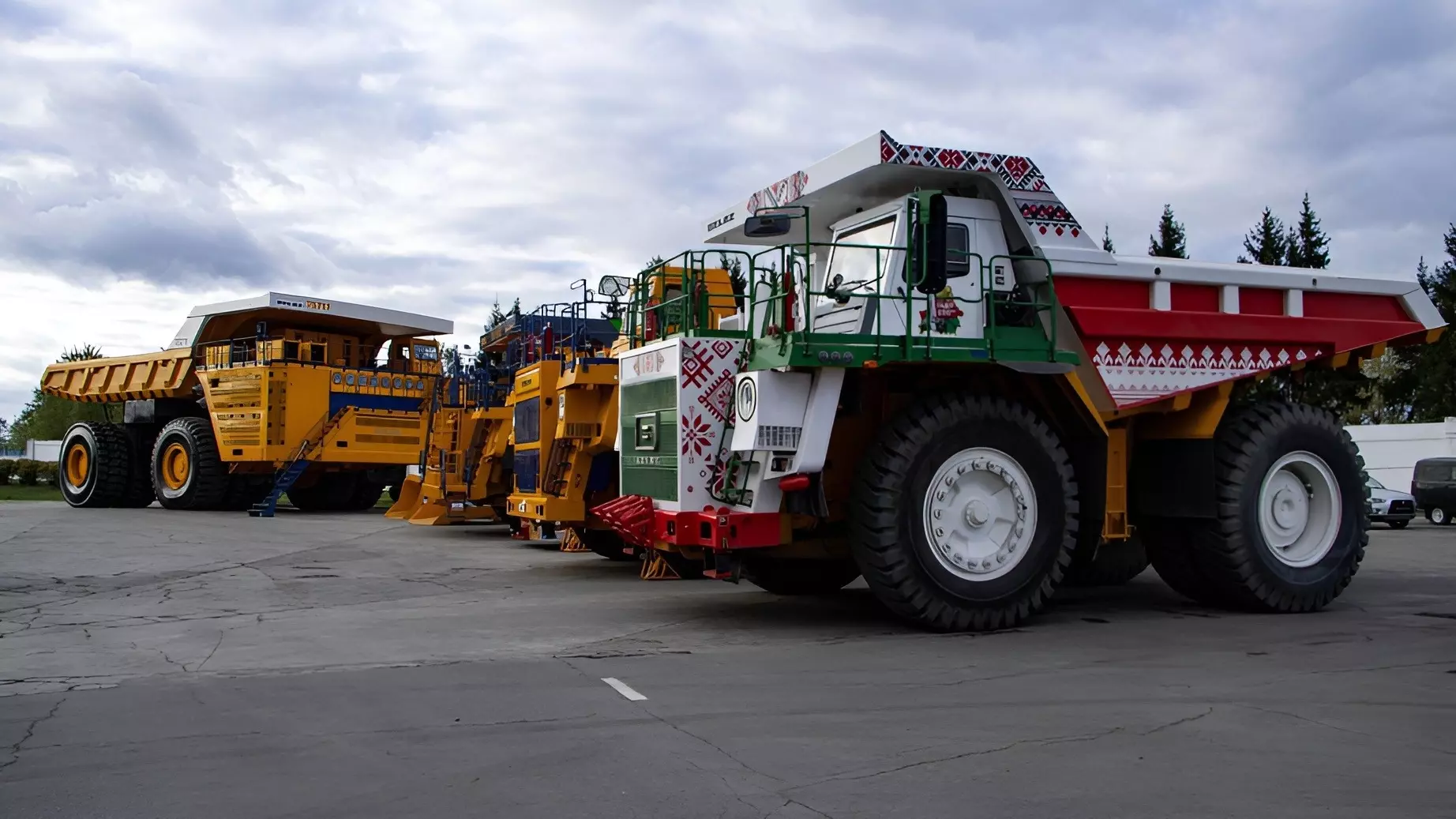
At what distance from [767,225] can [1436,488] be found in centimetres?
2624

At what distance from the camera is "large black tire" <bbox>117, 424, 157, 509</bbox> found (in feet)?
89.0

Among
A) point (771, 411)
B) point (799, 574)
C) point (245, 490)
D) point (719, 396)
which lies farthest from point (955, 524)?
point (245, 490)

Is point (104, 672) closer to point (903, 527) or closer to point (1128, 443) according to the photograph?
point (903, 527)

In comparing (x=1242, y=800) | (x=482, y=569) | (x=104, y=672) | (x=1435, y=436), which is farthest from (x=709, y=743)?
(x=1435, y=436)

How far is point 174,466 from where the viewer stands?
26.0 metres

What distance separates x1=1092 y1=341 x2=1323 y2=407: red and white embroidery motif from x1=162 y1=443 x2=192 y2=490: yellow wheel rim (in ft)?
70.9

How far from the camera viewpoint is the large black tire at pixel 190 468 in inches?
979

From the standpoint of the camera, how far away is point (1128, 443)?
10.5 metres

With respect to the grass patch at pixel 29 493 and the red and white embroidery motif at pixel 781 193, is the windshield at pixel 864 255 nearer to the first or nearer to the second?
the red and white embroidery motif at pixel 781 193

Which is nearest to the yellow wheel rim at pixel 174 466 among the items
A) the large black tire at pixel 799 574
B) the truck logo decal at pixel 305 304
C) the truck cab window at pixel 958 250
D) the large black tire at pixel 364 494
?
the large black tire at pixel 364 494

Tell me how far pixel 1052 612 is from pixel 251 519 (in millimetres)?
17232

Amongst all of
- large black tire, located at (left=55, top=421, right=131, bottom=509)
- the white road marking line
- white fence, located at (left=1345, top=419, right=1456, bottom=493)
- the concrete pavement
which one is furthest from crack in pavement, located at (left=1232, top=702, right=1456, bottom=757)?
white fence, located at (left=1345, top=419, right=1456, bottom=493)

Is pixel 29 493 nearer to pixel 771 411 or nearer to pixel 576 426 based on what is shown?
pixel 576 426

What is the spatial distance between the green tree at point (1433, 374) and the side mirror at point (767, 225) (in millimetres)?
39644
